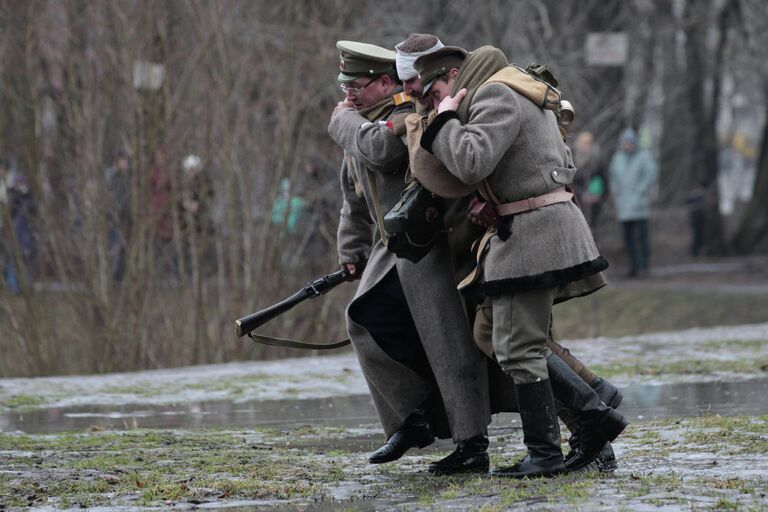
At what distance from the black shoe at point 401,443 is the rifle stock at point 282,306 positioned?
27.8 inches

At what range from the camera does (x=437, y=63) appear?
19.1ft

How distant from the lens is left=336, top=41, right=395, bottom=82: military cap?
6176mm

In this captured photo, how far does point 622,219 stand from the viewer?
21422 millimetres

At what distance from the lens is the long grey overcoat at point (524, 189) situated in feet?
18.5

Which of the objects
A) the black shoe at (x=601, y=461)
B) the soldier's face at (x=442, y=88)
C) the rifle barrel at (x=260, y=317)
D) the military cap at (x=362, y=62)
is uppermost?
the military cap at (x=362, y=62)

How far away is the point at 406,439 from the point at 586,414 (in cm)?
78

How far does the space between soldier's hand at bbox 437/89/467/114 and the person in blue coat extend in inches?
589

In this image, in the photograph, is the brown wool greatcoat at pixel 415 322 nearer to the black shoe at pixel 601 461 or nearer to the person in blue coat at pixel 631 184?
the black shoe at pixel 601 461

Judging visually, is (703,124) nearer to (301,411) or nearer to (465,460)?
(301,411)

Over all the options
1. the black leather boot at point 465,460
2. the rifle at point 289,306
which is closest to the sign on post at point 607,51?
the rifle at point 289,306

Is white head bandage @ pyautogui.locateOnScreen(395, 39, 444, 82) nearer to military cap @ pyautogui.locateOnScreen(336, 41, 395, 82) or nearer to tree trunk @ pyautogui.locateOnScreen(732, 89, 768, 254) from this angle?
military cap @ pyautogui.locateOnScreen(336, 41, 395, 82)

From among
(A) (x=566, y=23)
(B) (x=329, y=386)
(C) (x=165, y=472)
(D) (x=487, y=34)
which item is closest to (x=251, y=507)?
(C) (x=165, y=472)

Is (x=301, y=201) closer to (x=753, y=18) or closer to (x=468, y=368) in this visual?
(x=468, y=368)

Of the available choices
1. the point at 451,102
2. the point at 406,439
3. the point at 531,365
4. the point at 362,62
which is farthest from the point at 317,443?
the point at 451,102
